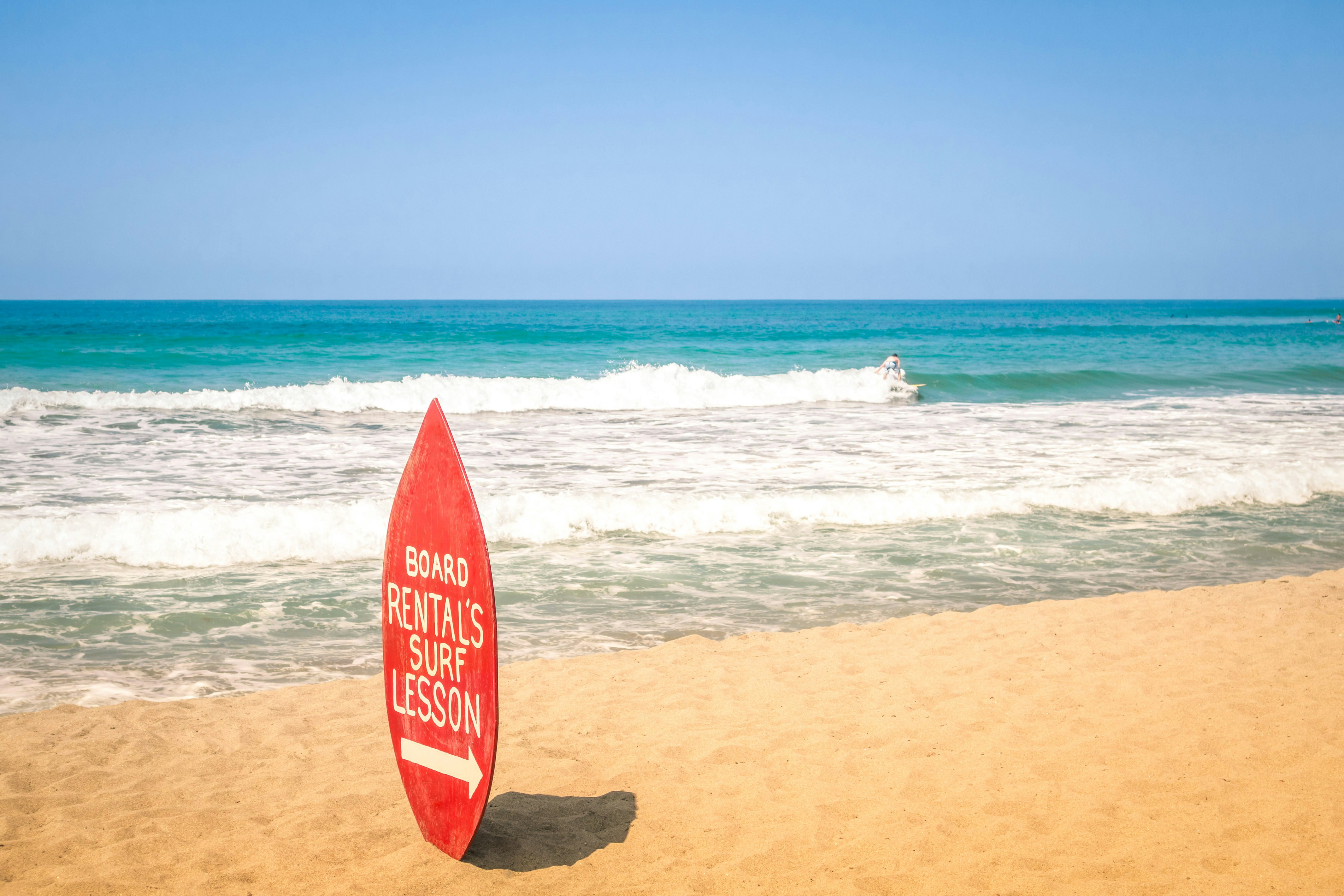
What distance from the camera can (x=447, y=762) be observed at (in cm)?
336

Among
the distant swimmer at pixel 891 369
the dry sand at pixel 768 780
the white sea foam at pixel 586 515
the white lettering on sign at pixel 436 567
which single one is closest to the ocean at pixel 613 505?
the white sea foam at pixel 586 515

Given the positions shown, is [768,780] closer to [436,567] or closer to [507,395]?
[436,567]

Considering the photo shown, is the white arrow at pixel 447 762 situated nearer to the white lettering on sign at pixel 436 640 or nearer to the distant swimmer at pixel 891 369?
the white lettering on sign at pixel 436 640

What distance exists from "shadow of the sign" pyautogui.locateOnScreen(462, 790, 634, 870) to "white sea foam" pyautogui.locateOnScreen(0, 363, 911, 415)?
15181mm

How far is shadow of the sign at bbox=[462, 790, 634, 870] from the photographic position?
343 centimetres

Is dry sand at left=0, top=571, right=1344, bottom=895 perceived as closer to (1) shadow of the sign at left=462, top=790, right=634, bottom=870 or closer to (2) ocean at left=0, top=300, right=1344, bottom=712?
(1) shadow of the sign at left=462, top=790, right=634, bottom=870

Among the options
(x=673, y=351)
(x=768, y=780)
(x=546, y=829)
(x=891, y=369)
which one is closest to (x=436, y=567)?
(x=546, y=829)

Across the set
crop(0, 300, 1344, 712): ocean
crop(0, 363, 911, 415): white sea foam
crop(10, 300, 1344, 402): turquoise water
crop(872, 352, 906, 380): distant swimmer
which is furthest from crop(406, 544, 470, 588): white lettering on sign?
crop(10, 300, 1344, 402): turquoise water

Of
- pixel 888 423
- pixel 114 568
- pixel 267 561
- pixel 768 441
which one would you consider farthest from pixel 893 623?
pixel 888 423

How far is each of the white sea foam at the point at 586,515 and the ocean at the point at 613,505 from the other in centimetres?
3

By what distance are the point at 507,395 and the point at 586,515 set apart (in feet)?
42.6

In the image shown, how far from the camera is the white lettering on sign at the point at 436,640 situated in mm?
3184

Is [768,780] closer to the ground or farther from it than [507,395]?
closer to the ground

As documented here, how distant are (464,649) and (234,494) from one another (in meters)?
8.31
